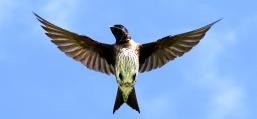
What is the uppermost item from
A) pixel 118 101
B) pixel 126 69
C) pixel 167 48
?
pixel 167 48

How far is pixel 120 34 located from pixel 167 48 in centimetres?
95

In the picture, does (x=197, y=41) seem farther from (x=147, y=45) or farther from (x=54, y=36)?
(x=54, y=36)

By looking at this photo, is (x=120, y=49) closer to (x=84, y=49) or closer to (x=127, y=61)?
(x=127, y=61)

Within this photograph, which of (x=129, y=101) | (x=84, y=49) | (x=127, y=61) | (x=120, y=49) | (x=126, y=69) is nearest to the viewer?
(x=126, y=69)

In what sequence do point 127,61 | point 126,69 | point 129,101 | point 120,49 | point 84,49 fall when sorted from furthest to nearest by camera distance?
1. point 84,49
2. point 120,49
3. point 129,101
4. point 127,61
5. point 126,69

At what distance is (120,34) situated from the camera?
16562 mm

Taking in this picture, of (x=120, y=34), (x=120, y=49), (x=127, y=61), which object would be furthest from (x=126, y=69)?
(x=120, y=34)

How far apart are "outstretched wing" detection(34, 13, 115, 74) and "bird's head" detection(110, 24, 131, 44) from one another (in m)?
0.23

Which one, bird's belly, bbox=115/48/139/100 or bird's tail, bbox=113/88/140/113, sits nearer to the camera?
bird's belly, bbox=115/48/139/100

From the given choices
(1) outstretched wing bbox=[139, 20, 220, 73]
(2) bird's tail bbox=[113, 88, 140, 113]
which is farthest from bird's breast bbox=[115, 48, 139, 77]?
(1) outstretched wing bbox=[139, 20, 220, 73]

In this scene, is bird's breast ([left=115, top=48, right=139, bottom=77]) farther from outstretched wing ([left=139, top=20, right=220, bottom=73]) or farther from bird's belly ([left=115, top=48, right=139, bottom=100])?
outstretched wing ([left=139, top=20, right=220, bottom=73])

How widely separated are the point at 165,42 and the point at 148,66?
50 cm

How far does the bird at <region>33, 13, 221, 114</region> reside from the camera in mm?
16297

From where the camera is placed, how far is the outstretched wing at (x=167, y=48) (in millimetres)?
16922
